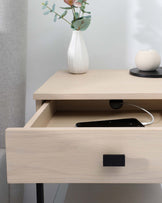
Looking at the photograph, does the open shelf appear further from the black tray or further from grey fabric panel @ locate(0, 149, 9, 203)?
grey fabric panel @ locate(0, 149, 9, 203)

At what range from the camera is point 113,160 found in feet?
2.09

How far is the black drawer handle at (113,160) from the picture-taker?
2.06 feet

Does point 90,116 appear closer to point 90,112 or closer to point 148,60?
point 90,112

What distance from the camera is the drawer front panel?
0.62 metres

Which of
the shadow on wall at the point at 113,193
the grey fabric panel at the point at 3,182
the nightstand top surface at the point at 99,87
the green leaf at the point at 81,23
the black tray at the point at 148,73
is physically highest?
the green leaf at the point at 81,23

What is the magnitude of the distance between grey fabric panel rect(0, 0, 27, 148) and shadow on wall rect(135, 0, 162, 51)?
0.48 meters

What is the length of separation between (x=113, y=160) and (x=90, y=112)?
388 millimetres

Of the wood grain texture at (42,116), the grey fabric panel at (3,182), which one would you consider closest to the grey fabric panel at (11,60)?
the grey fabric panel at (3,182)

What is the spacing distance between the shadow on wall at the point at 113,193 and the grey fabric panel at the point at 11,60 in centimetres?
33

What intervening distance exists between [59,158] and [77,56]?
1.84 feet

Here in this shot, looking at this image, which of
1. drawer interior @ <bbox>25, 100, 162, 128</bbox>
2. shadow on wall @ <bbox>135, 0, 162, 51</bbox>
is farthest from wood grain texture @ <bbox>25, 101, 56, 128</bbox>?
shadow on wall @ <bbox>135, 0, 162, 51</bbox>

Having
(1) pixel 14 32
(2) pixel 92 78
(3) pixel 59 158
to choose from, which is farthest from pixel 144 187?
(1) pixel 14 32

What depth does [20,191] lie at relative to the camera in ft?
4.04

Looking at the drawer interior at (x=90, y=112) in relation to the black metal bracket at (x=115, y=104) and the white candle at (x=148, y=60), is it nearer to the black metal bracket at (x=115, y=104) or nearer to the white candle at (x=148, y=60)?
the black metal bracket at (x=115, y=104)
